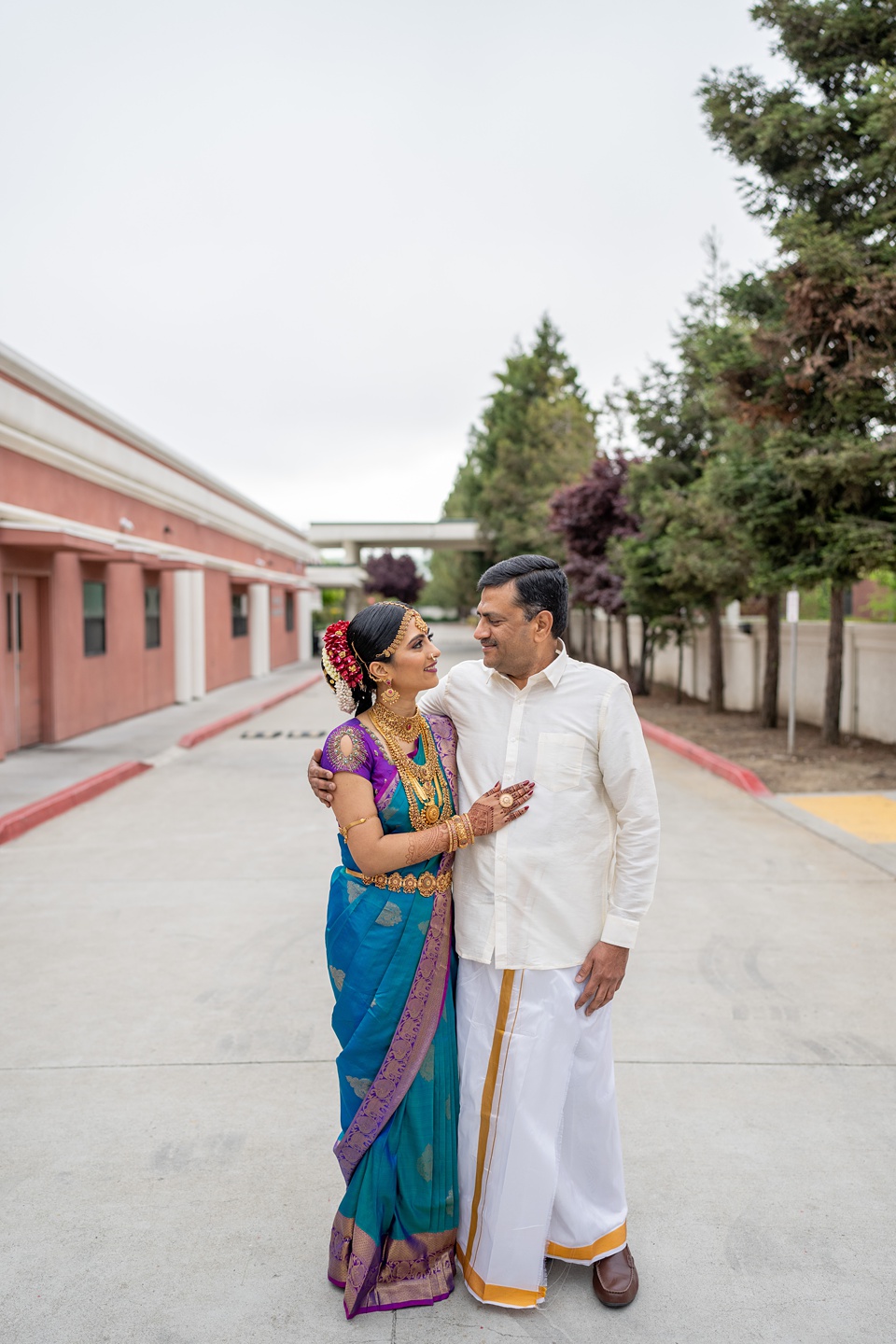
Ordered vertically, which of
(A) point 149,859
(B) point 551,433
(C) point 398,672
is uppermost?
(B) point 551,433

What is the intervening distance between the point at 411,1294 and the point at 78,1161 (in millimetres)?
1341

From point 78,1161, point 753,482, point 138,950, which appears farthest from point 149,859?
point 753,482

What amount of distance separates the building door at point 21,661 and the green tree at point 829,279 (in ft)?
29.0

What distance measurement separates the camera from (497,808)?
2635 millimetres

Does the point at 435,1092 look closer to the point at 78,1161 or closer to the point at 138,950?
Result: the point at 78,1161

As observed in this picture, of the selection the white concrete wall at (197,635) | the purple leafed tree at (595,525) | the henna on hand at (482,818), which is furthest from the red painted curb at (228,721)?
the henna on hand at (482,818)

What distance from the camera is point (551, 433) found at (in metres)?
36.7

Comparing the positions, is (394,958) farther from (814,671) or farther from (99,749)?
(814,671)

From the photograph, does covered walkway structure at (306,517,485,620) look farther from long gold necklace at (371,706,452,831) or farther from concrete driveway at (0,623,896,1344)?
long gold necklace at (371,706,452,831)

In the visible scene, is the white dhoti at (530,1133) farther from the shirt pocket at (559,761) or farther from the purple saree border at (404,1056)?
the shirt pocket at (559,761)

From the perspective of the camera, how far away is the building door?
12.9 m

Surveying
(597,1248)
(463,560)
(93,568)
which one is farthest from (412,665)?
(463,560)

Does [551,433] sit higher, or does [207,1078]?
[551,433]

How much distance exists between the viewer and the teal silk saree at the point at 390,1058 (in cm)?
265
